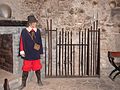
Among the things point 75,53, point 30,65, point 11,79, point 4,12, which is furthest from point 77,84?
point 4,12

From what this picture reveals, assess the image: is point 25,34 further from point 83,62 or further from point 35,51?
point 83,62

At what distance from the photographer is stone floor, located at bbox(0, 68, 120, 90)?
399 centimetres

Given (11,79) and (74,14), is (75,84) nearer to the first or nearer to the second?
(11,79)

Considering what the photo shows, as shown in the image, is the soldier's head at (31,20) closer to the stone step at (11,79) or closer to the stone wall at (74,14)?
the stone step at (11,79)

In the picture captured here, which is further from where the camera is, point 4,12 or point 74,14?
point 74,14

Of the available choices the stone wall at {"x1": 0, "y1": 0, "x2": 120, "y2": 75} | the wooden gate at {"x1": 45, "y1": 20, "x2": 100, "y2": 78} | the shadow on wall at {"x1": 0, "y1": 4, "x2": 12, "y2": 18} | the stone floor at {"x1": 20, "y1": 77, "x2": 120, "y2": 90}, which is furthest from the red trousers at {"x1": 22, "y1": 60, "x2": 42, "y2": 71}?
the stone wall at {"x1": 0, "y1": 0, "x2": 120, "y2": 75}

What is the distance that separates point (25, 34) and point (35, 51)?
0.33 metres

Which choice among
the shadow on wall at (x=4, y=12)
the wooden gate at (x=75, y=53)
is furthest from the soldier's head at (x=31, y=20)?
the wooden gate at (x=75, y=53)

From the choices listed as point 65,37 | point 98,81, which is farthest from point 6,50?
point 98,81

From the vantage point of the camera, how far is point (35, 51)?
12.8ft

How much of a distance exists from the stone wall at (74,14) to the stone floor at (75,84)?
1115 mm

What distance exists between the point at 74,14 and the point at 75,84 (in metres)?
1.94

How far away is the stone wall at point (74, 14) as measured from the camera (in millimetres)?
5531

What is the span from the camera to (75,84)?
4.29 meters
